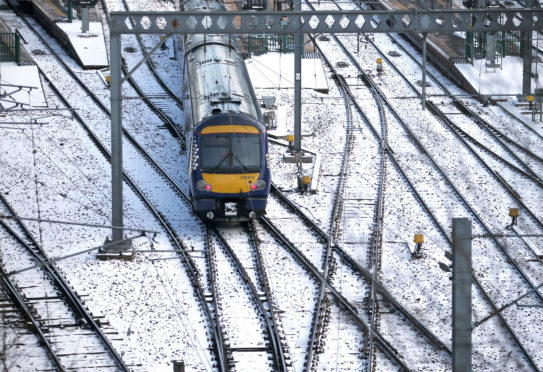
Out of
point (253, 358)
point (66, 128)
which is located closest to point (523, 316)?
point (253, 358)

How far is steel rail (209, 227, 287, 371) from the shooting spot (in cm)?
2216

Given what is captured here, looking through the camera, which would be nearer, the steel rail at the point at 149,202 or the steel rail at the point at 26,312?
the steel rail at the point at 26,312

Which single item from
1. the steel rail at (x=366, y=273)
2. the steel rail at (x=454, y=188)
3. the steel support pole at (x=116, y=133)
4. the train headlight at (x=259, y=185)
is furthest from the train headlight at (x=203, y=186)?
the steel rail at (x=454, y=188)

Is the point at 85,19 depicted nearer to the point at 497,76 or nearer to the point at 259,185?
the point at 497,76

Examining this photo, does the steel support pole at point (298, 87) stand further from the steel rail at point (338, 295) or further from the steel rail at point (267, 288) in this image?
the steel rail at point (267, 288)

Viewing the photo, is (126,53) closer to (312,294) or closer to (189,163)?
(189,163)

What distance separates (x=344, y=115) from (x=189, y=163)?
11.6 metres

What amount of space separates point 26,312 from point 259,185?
6.59m

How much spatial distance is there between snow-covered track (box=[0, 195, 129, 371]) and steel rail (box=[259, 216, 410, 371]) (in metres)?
4.12

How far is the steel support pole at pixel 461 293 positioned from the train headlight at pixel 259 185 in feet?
39.1

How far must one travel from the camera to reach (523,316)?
24172 millimetres

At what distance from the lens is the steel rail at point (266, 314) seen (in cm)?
2216

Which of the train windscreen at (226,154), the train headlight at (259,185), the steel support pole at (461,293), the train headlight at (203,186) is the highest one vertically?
the train windscreen at (226,154)

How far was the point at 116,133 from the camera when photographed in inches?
1069
